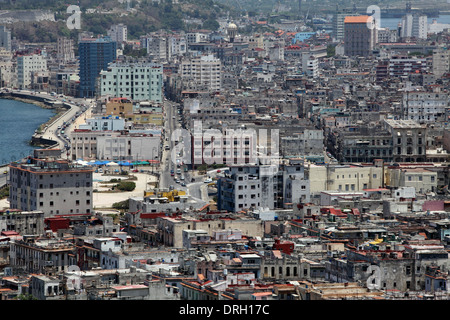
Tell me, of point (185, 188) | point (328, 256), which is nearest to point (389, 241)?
point (328, 256)

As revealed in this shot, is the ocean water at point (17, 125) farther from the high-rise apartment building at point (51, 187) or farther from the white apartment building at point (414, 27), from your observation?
the white apartment building at point (414, 27)

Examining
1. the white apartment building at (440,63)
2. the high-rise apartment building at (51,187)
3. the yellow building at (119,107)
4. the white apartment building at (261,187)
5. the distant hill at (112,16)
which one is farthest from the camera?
the distant hill at (112,16)

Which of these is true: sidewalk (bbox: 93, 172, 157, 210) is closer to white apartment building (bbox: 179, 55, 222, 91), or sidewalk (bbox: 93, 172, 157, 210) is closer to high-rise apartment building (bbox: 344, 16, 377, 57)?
white apartment building (bbox: 179, 55, 222, 91)

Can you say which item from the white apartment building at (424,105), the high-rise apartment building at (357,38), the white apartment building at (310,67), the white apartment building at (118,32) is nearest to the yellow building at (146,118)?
the white apartment building at (424,105)

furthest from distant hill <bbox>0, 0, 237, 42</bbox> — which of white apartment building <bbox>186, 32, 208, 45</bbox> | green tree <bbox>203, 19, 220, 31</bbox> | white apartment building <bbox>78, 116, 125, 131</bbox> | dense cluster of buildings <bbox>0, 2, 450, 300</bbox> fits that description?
white apartment building <bbox>78, 116, 125, 131</bbox>

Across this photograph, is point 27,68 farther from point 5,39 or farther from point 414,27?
point 414,27

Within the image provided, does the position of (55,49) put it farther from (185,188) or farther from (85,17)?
(185,188)
